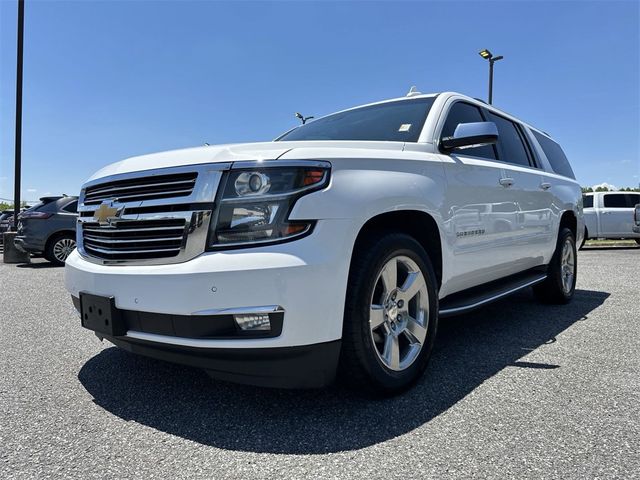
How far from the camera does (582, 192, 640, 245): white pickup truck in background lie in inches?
568

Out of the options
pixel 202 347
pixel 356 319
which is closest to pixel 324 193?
pixel 356 319

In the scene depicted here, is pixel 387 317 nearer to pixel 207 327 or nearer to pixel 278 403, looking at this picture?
pixel 278 403

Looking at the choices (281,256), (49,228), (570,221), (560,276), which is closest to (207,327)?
(281,256)

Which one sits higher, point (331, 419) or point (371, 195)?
point (371, 195)

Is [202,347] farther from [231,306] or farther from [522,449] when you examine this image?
[522,449]

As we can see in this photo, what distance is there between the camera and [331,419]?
7.32 ft

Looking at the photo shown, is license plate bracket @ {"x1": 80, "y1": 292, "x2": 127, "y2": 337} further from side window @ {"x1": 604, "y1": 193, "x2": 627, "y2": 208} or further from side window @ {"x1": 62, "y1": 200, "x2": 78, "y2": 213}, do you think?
side window @ {"x1": 604, "y1": 193, "x2": 627, "y2": 208}

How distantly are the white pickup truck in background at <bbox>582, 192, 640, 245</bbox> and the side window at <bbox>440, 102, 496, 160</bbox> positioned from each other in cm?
1253

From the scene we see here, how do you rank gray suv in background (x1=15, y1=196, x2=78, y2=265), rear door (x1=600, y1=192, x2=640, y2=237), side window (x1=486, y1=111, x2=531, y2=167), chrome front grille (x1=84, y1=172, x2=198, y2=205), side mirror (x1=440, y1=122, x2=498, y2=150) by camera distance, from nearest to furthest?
chrome front grille (x1=84, y1=172, x2=198, y2=205)
side mirror (x1=440, y1=122, x2=498, y2=150)
side window (x1=486, y1=111, x2=531, y2=167)
gray suv in background (x1=15, y1=196, x2=78, y2=265)
rear door (x1=600, y1=192, x2=640, y2=237)

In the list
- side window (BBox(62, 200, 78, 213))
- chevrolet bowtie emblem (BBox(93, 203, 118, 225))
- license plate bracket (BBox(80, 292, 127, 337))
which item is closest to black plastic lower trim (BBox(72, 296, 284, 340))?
license plate bracket (BBox(80, 292, 127, 337))

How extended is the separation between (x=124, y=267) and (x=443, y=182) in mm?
1929

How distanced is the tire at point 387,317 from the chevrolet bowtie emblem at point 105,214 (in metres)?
1.30

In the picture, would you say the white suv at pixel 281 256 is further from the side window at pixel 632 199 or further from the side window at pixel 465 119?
the side window at pixel 632 199

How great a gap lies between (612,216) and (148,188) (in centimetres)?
1579
